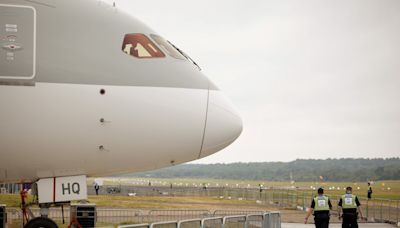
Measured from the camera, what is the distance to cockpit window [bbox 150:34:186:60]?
623 inches

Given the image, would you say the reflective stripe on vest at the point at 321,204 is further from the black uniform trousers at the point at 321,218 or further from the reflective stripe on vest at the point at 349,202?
the reflective stripe on vest at the point at 349,202

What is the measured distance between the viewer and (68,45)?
14516 mm

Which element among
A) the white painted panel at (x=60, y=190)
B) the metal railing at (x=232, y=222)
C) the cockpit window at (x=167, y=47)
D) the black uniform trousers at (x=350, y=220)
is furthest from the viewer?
the black uniform trousers at (x=350, y=220)

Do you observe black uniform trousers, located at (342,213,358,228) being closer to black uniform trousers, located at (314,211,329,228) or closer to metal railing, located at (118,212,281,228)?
black uniform trousers, located at (314,211,329,228)

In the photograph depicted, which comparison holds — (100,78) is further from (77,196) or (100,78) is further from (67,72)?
(77,196)

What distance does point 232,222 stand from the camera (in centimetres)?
1875

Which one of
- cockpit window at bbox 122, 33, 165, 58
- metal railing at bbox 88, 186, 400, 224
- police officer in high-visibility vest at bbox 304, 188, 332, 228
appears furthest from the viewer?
metal railing at bbox 88, 186, 400, 224

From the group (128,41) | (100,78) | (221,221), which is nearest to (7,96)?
(100,78)

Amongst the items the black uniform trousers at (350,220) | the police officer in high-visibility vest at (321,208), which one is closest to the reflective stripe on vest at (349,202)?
the black uniform trousers at (350,220)

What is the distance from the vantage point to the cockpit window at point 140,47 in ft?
50.2

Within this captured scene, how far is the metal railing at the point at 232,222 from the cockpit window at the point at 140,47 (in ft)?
12.6

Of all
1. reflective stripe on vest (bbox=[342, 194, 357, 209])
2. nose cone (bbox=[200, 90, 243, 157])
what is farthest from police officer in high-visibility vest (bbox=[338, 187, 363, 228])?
nose cone (bbox=[200, 90, 243, 157])

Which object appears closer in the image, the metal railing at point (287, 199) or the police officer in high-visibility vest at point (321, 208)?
the police officer in high-visibility vest at point (321, 208)

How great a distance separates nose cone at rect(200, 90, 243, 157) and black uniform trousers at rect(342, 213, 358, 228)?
29.3ft
